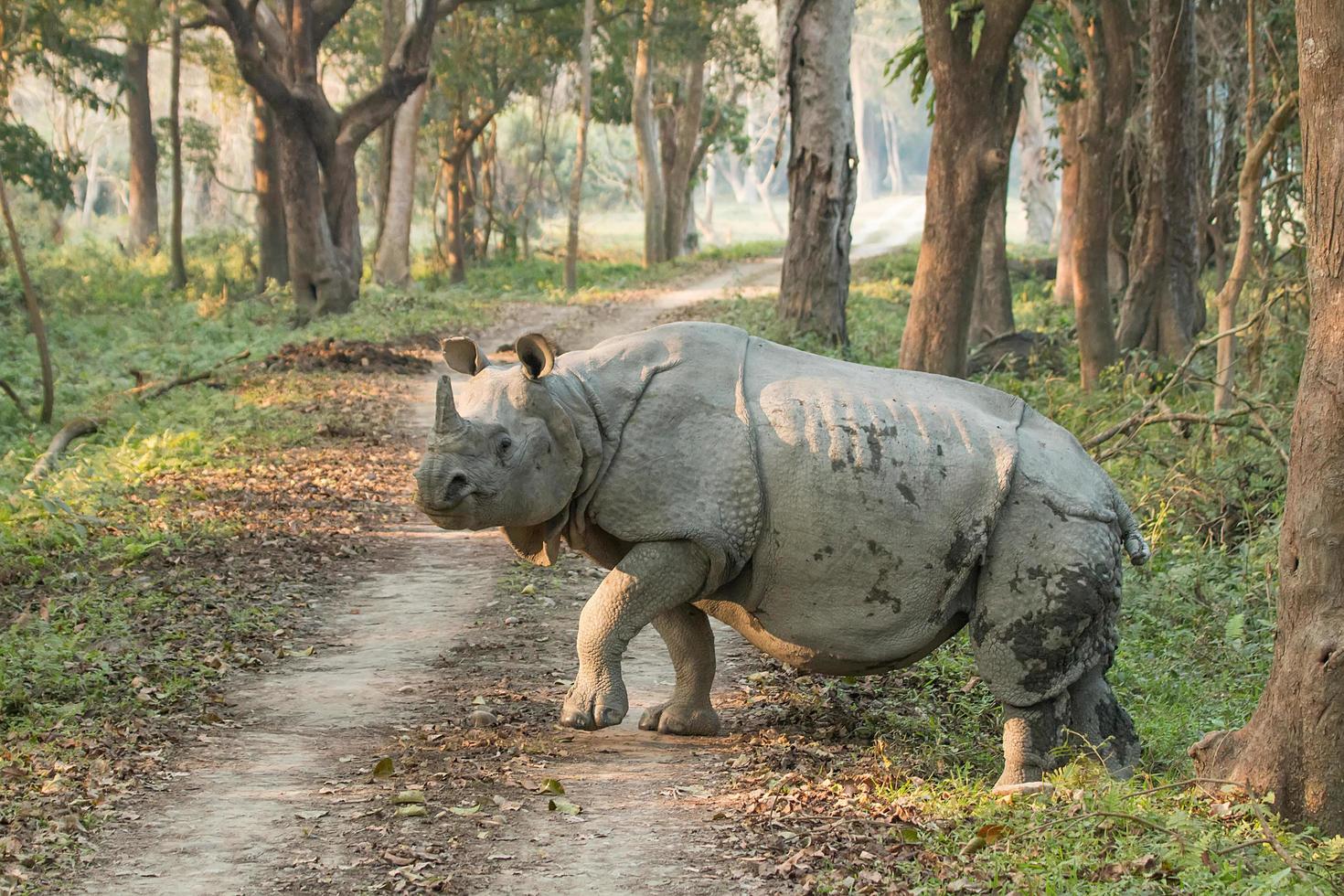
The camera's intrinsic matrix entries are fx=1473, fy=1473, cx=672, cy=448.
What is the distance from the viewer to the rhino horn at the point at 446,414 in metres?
6.10

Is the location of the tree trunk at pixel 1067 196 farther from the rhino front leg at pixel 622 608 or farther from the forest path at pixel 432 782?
the rhino front leg at pixel 622 608

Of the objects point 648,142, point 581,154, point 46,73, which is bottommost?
point 581,154

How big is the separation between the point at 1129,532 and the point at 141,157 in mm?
36990

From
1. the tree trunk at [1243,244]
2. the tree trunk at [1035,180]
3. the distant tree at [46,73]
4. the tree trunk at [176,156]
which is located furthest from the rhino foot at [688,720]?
the tree trunk at [1035,180]

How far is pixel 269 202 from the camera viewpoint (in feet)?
101

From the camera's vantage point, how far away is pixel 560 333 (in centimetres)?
2230

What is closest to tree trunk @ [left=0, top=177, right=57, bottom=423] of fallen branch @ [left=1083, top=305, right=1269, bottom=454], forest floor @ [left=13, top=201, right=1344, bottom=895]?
forest floor @ [left=13, top=201, right=1344, bottom=895]

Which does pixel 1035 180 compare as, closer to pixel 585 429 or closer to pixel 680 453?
pixel 680 453

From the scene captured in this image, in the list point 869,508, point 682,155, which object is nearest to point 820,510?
point 869,508

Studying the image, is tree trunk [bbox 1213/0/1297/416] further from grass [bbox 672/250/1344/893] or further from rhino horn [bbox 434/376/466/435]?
rhino horn [bbox 434/376/466/435]

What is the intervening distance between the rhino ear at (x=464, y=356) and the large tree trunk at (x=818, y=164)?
1166 cm

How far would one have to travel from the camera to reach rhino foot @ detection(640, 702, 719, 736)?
7086 millimetres

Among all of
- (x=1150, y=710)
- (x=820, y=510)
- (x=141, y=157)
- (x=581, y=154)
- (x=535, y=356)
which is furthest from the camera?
(x=141, y=157)

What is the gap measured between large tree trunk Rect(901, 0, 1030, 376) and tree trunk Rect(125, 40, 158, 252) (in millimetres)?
30000
